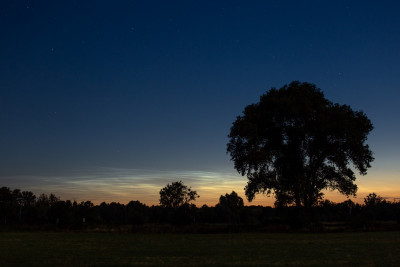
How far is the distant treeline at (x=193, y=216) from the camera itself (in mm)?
40125

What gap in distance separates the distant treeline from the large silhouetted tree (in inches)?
104

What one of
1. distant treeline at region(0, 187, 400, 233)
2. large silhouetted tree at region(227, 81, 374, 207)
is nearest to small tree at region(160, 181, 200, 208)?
distant treeline at region(0, 187, 400, 233)

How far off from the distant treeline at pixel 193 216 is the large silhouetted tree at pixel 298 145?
2.63 meters

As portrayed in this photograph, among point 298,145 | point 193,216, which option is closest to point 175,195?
point 193,216

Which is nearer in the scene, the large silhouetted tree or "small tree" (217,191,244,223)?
the large silhouetted tree

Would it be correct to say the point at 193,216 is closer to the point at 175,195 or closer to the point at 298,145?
the point at 175,195

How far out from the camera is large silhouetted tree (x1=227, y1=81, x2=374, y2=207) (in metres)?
40.9

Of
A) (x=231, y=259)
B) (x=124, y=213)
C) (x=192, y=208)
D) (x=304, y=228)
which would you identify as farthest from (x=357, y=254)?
(x=124, y=213)

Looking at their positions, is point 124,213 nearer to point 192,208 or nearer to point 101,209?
point 101,209

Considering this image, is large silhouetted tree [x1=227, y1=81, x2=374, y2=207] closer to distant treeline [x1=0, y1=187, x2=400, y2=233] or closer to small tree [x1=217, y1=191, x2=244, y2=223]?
distant treeline [x1=0, y1=187, x2=400, y2=233]

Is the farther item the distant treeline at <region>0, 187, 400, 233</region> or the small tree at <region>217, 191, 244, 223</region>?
the small tree at <region>217, 191, 244, 223</region>

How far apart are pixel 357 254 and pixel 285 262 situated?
13.6ft

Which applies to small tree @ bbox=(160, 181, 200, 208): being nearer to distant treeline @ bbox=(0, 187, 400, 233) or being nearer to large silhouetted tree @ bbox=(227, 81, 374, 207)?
distant treeline @ bbox=(0, 187, 400, 233)

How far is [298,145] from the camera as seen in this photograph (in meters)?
43.1
